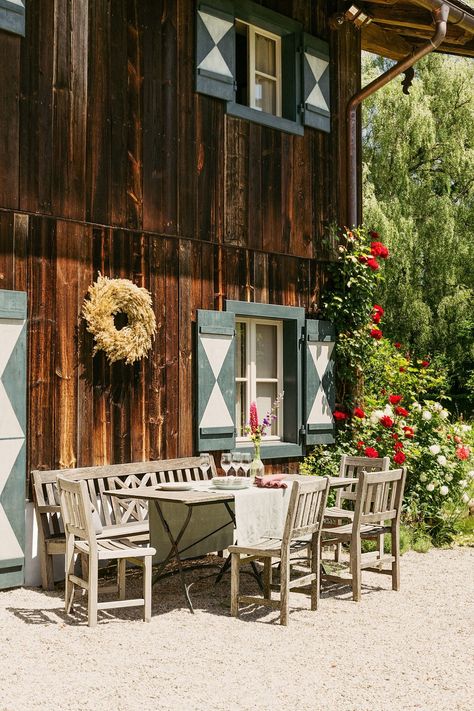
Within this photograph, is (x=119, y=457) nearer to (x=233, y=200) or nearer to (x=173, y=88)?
(x=233, y=200)

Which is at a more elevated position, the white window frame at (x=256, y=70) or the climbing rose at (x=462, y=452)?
the white window frame at (x=256, y=70)

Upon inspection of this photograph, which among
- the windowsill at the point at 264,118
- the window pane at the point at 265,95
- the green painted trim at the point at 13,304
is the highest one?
the window pane at the point at 265,95

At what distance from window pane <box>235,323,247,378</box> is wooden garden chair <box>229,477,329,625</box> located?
256 centimetres

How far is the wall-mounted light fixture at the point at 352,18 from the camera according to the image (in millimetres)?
9016

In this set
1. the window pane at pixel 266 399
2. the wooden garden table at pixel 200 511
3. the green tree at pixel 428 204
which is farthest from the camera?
the green tree at pixel 428 204

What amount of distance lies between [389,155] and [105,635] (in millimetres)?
13317

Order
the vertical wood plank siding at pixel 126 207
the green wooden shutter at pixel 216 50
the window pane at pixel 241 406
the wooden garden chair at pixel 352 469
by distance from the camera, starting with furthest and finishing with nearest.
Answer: the window pane at pixel 241 406 < the green wooden shutter at pixel 216 50 < the wooden garden chair at pixel 352 469 < the vertical wood plank siding at pixel 126 207

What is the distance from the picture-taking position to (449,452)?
28.9 feet

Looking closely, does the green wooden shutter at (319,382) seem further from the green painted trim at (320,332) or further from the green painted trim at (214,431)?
the green painted trim at (214,431)

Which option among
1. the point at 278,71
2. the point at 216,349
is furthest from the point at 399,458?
the point at 278,71

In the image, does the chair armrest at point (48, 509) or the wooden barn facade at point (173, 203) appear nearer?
the chair armrest at point (48, 509)

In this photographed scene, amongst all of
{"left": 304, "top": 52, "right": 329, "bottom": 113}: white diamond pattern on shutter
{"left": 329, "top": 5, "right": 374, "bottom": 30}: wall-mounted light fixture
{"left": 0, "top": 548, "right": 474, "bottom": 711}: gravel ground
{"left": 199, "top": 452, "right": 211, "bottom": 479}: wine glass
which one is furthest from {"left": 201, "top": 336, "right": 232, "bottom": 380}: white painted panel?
{"left": 329, "top": 5, "right": 374, "bottom": 30}: wall-mounted light fixture

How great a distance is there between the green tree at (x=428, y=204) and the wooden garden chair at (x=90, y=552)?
11495 millimetres

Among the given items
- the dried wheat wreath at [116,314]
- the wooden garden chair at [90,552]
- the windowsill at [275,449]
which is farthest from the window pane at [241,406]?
the wooden garden chair at [90,552]
